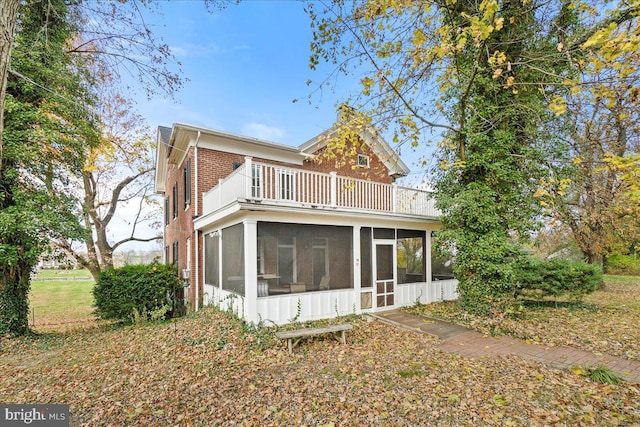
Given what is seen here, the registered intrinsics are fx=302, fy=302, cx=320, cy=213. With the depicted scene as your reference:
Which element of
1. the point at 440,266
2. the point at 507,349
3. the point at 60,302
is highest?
the point at 440,266

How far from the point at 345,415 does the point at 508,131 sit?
8073mm

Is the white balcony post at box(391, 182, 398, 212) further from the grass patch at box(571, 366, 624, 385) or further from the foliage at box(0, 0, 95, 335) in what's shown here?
the foliage at box(0, 0, 95, 335)

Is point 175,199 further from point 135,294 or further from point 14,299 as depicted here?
point 14,299

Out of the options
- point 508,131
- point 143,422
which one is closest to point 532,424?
point 143,422

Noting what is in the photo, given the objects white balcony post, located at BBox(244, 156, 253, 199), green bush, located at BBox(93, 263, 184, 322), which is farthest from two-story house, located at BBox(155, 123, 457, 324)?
green bush, located at BBox(93, 263, 184, 322)

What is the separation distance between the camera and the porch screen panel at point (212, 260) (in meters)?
9.21

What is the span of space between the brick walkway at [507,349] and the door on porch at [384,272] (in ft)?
4.27

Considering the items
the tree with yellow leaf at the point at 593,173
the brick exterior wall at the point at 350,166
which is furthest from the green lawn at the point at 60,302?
the tree with yellow leaf at the point at 593,173

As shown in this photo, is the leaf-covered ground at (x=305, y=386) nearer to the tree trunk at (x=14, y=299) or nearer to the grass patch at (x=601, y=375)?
the grass patch at (x=601, y=375)

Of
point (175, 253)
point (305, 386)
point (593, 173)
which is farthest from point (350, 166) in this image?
point (305, 386)

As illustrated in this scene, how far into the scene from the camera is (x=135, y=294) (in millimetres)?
10461

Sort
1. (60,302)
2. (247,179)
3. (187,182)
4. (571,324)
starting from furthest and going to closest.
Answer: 1. (60,302)
2. (187,182)
3. (571,324)
4. (247,179)

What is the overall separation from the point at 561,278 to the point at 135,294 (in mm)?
13774

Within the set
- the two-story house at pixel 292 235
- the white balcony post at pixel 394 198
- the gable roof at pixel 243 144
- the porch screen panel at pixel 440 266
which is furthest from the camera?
the porch screen panel at pixel 440 266
